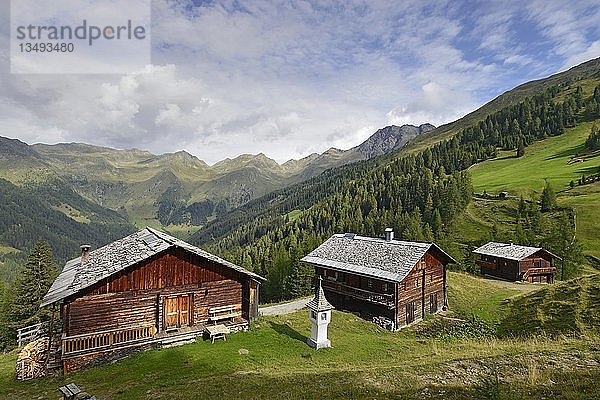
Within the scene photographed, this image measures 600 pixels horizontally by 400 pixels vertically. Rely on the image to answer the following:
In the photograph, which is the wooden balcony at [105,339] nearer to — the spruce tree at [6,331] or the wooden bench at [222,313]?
the wooden bench at [222,313]

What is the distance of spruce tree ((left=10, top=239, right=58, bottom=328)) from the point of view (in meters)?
52.9

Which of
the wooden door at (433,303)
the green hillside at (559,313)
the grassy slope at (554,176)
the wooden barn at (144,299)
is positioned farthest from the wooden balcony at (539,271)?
the wooden barn at (144,299)

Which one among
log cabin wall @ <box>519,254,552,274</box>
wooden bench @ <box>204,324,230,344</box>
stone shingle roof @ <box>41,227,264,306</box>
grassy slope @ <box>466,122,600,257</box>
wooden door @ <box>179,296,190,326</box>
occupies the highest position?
grassy slope @ <box>466,122,600,257</box>

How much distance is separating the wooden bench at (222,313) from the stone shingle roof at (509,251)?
54136 millimetres

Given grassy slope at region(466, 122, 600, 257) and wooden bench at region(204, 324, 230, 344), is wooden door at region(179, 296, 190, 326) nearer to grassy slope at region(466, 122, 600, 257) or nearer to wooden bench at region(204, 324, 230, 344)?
wooden bench at region(204, 324, 230, 344)

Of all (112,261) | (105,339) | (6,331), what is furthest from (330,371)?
(6,331)

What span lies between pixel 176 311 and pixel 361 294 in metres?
21.2

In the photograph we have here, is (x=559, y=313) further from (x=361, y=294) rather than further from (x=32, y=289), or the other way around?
(x=32, y=289)

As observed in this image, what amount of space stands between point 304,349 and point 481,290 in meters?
39.4

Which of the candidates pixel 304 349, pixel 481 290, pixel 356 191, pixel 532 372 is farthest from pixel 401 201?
pixel 532 372

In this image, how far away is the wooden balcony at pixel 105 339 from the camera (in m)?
24.0

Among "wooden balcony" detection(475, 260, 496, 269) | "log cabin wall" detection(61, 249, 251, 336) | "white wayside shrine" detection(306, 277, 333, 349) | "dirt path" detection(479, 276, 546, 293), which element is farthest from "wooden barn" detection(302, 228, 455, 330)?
"wooden balcony" detection(475, 260, 496, 269)

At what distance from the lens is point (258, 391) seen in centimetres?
1689

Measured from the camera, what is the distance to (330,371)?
67.4ft
